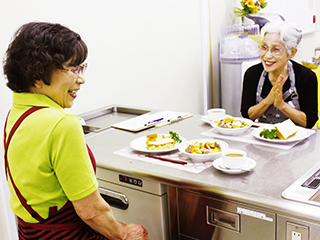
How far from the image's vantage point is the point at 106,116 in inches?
88.3

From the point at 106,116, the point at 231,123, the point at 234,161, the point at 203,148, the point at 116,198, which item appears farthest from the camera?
the point at 106,116

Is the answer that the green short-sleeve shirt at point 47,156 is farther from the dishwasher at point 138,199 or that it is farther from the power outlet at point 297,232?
the power outlet at point 297,232

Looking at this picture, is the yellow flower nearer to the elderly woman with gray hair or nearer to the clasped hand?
the elderly woman with gray hair

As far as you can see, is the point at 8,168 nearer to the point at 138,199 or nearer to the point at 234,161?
the point at 138,199

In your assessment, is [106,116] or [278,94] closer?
[278,94]

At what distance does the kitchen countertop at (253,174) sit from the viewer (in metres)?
1.01

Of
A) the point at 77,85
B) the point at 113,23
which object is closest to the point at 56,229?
the point at 77,85

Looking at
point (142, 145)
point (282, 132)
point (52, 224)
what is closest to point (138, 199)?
point (142, 145)

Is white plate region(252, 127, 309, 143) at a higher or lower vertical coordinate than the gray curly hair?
lower

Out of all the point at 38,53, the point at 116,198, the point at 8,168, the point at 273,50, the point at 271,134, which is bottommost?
the point at 116,198

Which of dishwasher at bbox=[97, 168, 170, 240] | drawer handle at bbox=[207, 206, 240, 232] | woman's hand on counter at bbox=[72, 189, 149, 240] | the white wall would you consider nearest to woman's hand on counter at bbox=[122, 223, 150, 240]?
woman's hand on counter at bbox=[72, 189, 149, 240]

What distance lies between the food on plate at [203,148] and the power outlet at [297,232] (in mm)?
410

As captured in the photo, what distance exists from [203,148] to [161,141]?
0.67ft

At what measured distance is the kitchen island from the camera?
3.32ft
